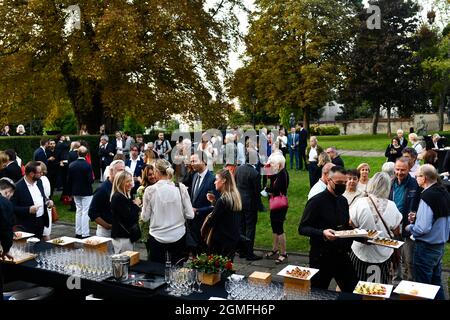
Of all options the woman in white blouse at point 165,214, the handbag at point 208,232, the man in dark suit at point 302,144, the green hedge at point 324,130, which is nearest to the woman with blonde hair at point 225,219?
the handbag at point 208,232

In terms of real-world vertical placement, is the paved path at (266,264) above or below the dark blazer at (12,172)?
below

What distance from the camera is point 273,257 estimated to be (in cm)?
843

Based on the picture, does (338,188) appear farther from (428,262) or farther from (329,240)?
(428,262)

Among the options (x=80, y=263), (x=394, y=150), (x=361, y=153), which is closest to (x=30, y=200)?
(x=80, y=263)

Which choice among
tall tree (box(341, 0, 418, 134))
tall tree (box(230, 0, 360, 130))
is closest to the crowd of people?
tall tree (box(230, 0, 360, 130))

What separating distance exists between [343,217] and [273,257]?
334cm

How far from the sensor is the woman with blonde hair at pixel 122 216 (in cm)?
609

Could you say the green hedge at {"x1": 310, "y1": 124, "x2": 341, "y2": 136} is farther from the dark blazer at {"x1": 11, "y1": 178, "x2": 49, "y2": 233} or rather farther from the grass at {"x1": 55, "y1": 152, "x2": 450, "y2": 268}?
the dark blazer at {"x1": 11, "y1": 178, "x2": 49, "y2": 233}

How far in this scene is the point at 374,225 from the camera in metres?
5.62

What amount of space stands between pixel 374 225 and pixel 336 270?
2.82 feet

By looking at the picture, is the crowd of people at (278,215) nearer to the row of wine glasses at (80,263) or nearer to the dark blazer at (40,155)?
the row of wine glasses at (80,263)

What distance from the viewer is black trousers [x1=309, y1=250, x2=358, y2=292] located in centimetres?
519

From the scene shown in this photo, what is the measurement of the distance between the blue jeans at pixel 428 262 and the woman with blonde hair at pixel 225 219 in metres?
2.37
